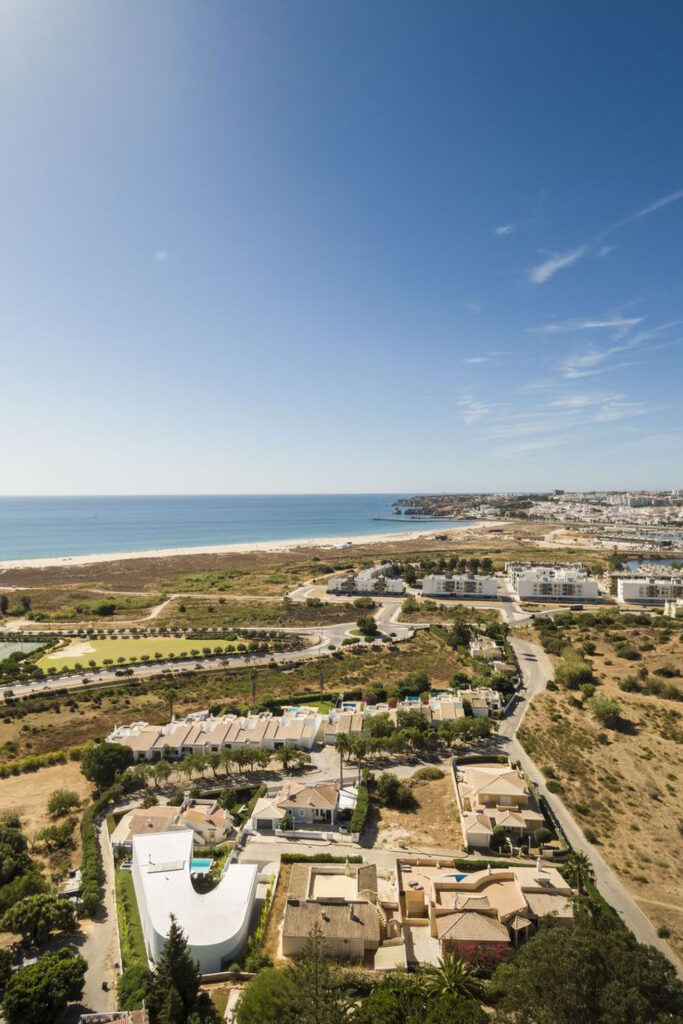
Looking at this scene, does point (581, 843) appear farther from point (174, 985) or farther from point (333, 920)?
point (174, 985)

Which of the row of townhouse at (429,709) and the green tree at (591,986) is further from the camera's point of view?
the row of townhouse at (429,709)

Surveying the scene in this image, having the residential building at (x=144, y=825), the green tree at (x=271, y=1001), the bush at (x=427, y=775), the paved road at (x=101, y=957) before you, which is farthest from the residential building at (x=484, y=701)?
the green tree at (x=271, y=1001)

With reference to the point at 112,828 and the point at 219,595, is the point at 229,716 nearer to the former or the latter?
the point at 112,828

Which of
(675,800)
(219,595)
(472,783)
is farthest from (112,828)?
(219,595)

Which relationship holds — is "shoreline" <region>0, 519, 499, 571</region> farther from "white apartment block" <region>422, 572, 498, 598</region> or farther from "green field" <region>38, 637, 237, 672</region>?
"green field" <region>38, 637, 237, 672</region>

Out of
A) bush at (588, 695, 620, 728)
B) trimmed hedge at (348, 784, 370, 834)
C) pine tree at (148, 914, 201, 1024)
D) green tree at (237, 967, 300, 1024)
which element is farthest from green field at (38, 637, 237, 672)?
green tree at (237, 967, 300, 1024)

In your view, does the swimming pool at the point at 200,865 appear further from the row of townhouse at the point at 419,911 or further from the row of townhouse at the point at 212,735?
the row of townhouse at the point at 212,735
